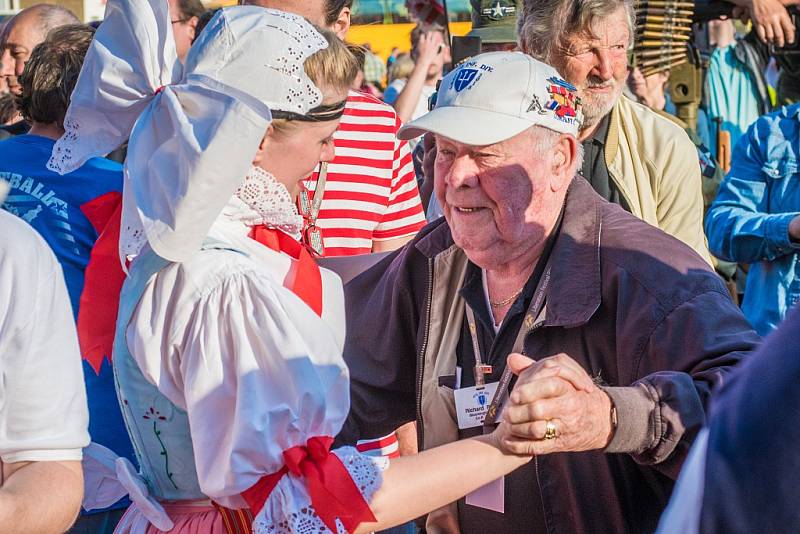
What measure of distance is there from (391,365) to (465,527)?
484 millimetres

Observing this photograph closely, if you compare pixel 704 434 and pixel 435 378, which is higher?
pixel 704 434

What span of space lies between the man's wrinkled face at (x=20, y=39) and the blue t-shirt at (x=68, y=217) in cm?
181

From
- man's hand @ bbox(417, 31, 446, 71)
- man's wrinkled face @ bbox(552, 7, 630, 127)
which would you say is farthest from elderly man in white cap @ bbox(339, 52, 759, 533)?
man's hand @ bbox(417, 31, 446, 71)

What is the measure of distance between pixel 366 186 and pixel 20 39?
2.21 m

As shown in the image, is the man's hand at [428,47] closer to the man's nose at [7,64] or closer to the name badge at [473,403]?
the man's nose at [7,64]

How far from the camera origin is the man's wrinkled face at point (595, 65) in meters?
3.89

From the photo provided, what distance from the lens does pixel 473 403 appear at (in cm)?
276

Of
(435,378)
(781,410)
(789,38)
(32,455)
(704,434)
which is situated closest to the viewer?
(781,410)

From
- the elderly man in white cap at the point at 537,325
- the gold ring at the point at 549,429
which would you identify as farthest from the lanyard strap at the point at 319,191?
the gold ring at the point at 549,429

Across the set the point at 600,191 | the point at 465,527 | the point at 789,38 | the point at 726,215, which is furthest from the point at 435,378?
the point at 789,38

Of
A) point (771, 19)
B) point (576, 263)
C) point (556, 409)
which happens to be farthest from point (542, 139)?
point (771, 19)

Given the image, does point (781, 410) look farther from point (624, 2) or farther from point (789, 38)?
point (789, 38)

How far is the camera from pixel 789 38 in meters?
5.11

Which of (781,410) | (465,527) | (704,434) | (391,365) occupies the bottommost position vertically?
(465,527)
